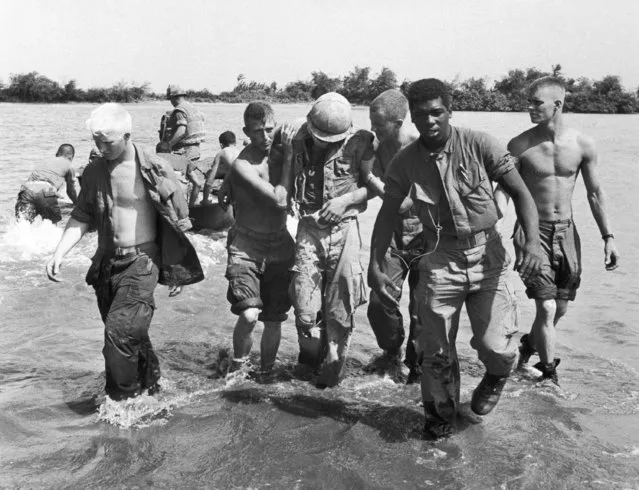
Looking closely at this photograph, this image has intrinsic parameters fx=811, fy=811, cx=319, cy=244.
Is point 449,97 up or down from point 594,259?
up

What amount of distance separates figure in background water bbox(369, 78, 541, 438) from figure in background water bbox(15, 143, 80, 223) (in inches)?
393

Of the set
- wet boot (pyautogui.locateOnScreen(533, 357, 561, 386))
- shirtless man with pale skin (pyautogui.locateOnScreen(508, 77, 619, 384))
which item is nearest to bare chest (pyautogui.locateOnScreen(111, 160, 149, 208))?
shirtless man with pale skin (pyautogui.locateOnScreen(508, 77, 619, 384))

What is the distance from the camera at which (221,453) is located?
514 centimetres

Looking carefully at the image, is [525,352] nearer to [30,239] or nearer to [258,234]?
[258,234]

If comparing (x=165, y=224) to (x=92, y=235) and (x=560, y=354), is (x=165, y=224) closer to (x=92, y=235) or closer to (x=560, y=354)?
(x=560, y=354)

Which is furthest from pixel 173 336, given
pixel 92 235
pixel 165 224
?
pixel 92 235

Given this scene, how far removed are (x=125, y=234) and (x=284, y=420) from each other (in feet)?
5.55

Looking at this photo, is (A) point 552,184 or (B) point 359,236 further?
(A) point 552,184

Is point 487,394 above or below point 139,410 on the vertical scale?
above

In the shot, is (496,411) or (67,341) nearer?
(496,411)

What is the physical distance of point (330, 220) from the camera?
5574mm

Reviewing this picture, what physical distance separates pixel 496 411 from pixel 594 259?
7.45 metres

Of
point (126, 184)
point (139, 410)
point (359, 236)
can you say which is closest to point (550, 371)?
point (359, 236)

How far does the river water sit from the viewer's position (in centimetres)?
481
